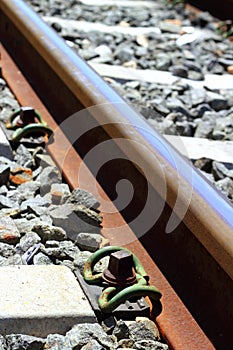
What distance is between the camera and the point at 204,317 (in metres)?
2.35

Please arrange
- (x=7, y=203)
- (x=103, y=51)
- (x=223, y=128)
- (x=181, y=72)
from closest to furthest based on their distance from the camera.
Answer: (x=7, y=203) → (x=223, y=128) → (x=181, y=72) → (x=103, y=51)

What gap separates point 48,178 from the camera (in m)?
3.15

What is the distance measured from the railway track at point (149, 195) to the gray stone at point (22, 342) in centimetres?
37

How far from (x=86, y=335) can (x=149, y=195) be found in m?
0.80

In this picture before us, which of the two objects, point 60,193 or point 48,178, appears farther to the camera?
point 48,178

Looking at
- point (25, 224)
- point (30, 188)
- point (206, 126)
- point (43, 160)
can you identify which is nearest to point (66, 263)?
point (25, 224)

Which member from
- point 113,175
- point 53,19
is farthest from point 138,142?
point 53,19

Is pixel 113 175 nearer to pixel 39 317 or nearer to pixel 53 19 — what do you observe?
pixel 39 317

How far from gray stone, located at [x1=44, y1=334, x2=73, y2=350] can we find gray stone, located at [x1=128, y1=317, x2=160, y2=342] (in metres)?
0.21

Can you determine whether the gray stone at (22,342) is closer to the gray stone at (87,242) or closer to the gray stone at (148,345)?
the gray stone at (148,345)

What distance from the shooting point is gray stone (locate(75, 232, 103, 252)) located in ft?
8.74

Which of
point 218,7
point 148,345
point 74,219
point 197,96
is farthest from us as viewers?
point 218,7

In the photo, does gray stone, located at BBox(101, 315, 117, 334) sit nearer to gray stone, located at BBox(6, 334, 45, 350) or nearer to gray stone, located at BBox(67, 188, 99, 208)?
gray stone, located at BBox(6, 334, 45, 350)

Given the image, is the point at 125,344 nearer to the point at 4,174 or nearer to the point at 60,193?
the point at 60,193
